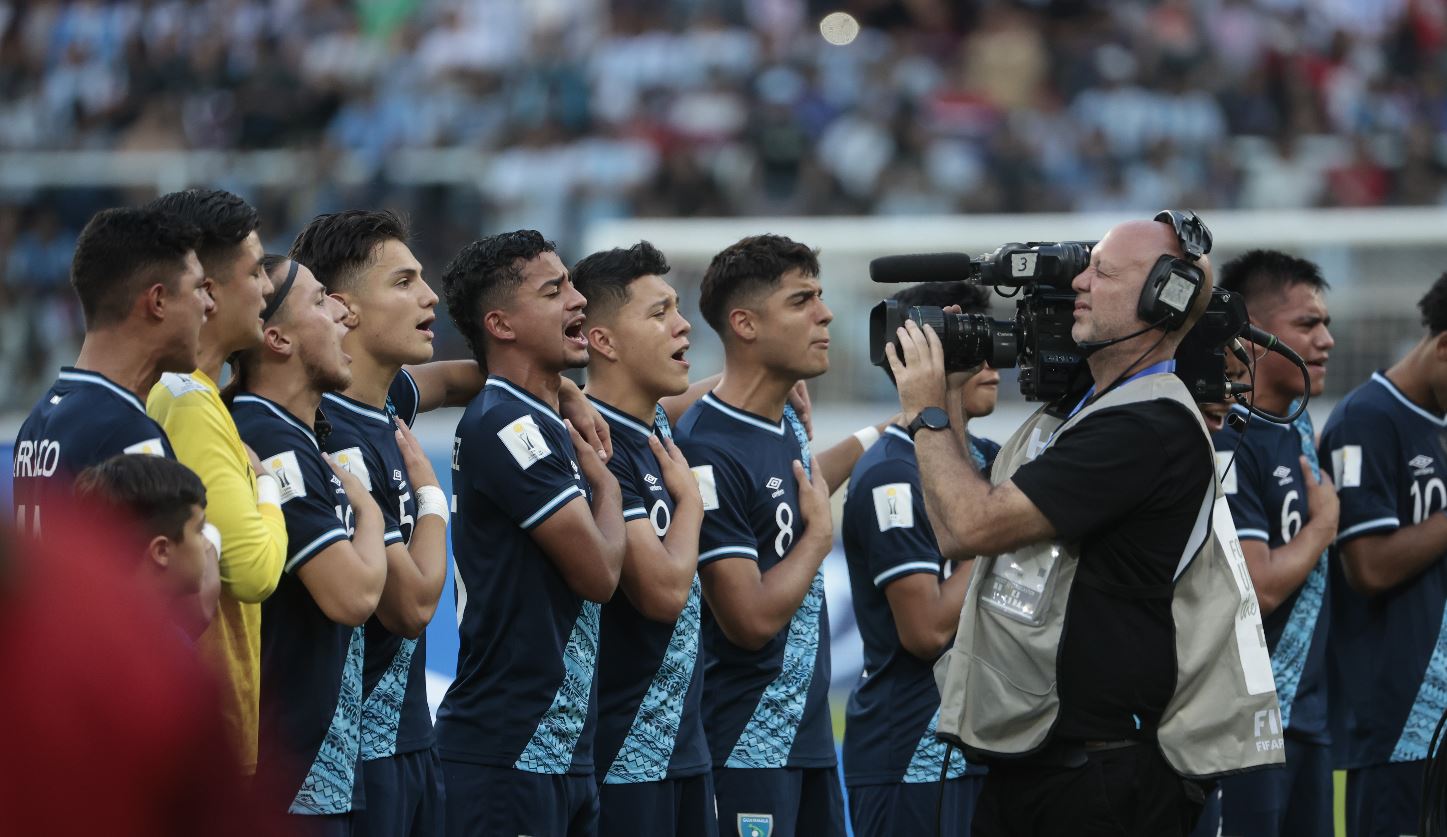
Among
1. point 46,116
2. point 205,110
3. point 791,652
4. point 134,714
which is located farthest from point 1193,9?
point 134,714

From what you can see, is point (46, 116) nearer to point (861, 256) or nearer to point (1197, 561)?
point (861, 256)

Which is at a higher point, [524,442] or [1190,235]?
[1190,235]

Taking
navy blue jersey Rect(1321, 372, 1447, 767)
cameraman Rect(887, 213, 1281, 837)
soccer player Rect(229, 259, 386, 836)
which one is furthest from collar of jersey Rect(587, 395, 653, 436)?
navy blue jersey Rect(1321, 372, 1447, 767)

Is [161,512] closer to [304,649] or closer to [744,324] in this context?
[304,649]

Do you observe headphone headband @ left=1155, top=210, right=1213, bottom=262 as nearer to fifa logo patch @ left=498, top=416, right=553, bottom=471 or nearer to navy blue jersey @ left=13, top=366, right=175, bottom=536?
fifa logo patch @ left=498, top=416, right=553, bottom=471

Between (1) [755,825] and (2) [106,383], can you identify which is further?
(1) [755,825]

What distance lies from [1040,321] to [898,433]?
1.52 m

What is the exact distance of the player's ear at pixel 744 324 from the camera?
5832 millimetres

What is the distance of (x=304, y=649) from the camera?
4332 millimetres

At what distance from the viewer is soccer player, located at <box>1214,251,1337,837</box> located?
595cm

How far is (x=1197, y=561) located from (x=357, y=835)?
2.23 m

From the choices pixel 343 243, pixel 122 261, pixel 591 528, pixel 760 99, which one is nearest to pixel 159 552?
pixel 122 261

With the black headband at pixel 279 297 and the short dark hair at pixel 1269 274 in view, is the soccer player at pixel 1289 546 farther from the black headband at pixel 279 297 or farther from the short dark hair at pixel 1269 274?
the black headband at pixel 279 297

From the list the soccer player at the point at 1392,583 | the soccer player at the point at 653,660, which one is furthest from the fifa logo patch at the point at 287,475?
the soccer player at the point at 1392,583
